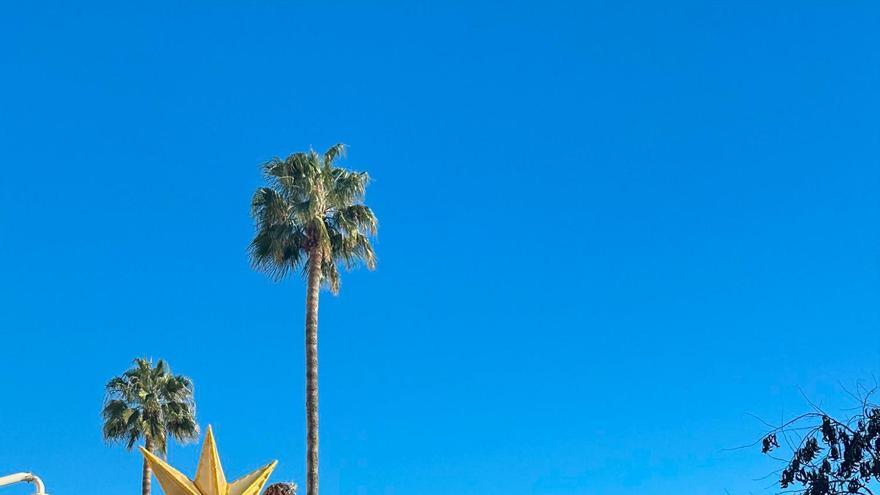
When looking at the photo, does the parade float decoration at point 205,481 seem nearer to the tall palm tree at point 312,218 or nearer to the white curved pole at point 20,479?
the white curved pole at point 20,479

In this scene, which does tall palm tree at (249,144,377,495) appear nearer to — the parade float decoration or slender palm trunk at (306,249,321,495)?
slender palm trunk at (306,249,321,495)

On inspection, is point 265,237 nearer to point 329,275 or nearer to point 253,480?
point 329,275

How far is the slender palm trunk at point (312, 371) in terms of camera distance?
31.2 m

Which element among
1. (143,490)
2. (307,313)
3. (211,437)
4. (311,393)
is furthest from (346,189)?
(211,437)

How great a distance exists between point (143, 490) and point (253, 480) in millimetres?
33835

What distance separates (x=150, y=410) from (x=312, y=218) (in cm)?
1872

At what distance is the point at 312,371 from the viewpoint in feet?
108

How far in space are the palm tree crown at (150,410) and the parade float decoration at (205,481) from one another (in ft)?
118

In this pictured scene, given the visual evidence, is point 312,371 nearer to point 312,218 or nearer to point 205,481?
point 312,218

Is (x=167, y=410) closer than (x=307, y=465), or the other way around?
(x=307, y=465)

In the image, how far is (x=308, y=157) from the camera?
37.8m


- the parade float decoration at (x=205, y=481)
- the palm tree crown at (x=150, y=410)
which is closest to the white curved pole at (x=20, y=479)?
the parade float decoration at (x=205, y=481)

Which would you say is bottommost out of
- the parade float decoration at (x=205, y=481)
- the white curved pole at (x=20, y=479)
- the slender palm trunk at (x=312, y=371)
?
the parade float decoration at (x=205, y=481)

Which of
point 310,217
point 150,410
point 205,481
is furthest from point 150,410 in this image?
point 205,481
